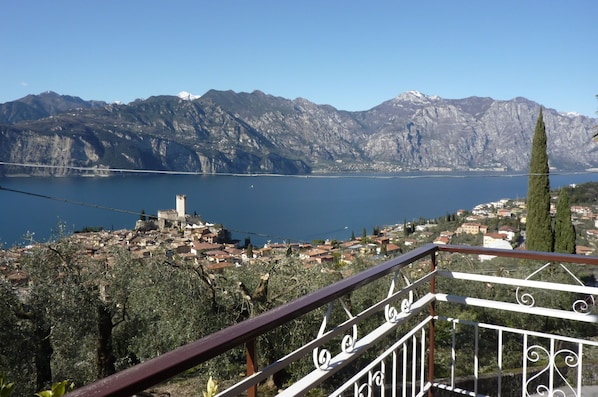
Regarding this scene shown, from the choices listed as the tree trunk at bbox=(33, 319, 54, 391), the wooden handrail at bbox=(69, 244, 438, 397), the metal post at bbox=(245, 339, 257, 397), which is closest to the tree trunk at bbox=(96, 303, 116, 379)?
the tree trunk at bbox=(33, 319, 54, 391)

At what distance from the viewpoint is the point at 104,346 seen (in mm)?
5348

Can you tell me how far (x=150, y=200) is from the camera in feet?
196

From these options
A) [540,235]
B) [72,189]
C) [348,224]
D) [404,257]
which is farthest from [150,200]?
[404,257]

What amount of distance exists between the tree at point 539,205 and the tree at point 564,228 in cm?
47

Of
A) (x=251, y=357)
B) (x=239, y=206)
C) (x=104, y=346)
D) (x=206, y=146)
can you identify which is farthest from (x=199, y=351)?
(x=206, y=146)

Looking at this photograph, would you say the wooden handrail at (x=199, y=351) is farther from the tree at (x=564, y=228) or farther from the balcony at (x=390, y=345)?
the tree at (x=564, y=228)

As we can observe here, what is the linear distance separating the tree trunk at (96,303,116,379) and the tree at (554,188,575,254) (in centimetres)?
1742

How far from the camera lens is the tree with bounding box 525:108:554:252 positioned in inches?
680

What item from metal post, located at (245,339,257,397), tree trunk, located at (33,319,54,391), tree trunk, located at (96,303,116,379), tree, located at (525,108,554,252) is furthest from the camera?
tree, located at (525,108,554,252)

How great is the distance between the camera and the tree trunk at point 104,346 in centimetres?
522

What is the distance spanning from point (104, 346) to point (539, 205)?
1680 cm

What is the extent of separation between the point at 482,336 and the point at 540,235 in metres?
11.1

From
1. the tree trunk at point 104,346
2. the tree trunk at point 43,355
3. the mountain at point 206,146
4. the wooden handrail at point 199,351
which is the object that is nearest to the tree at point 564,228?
the tree trunk at point 104,346

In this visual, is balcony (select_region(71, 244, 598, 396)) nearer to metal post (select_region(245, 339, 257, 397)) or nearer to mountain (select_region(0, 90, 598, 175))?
metal post (select_region(245, 339, 257, 397))
